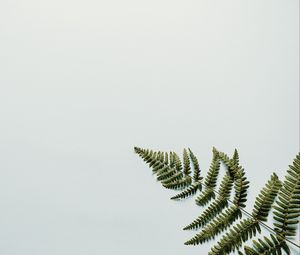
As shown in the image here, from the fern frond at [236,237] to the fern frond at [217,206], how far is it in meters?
0.10

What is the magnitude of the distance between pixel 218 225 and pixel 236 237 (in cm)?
8

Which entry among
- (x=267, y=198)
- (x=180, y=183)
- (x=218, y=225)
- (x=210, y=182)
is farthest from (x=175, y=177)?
(x=267, y=198)

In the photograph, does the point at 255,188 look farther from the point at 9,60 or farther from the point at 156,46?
the point at 9,60

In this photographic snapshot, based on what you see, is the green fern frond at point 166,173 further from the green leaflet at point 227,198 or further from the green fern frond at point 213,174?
the green fern frond at point 213,174

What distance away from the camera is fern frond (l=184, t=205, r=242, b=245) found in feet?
4.63

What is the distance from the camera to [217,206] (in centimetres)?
144

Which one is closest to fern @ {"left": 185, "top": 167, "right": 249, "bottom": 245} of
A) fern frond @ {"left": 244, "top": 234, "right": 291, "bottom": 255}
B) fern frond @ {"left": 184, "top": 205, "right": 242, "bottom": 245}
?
fern frond @ {"left": 184, "top": 205, "right": 242, "bottom": 245}

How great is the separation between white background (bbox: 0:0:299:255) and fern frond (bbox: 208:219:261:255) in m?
0.23

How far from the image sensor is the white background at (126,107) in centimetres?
158

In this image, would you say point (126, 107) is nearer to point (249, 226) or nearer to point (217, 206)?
point (217, 206)

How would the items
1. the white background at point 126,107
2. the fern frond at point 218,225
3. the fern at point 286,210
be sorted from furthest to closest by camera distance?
the white background at point 126,107 → the fern frond at point 218,225 → the fern at point 286,210

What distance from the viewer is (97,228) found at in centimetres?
157

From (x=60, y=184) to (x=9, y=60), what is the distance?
60 centimetres

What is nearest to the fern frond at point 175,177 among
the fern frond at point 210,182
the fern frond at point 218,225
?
the fern frond at point 210,182
